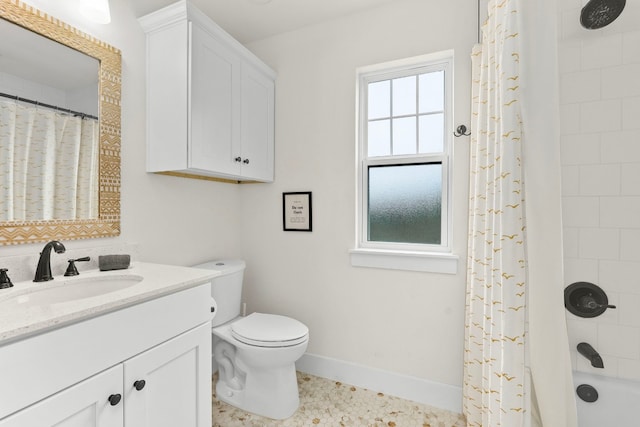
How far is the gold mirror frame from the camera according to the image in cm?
122

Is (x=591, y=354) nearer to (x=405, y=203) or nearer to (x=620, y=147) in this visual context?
(x=620, y=147)

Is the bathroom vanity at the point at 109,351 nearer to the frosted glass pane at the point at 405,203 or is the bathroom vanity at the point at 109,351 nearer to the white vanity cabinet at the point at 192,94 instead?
the white vanity cabinet at the point at 192,94

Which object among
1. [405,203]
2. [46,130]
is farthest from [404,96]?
[46,130]

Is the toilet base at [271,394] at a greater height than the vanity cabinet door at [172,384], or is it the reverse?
the vanity cabinet door at [172,384]

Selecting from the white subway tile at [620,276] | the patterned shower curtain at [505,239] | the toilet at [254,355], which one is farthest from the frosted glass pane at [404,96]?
the toilet at [254,355]

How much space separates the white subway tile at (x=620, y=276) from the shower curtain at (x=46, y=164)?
2437 millimetres

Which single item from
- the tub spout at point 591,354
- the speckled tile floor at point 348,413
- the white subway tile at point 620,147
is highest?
the white subway tile at point 620,147

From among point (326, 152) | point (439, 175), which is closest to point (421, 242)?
point (439, 175)

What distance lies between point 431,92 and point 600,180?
101cm

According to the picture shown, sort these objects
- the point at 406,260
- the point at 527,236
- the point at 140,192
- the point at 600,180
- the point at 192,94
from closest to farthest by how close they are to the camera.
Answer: the point at 527,236, the point at 600,180, the point at 192,94, the point at 140,192, the point at 406,260

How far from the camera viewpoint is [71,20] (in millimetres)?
1381

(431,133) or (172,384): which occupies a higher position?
(431,133)

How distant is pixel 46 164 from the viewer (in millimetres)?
1288

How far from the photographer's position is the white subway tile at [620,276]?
1.36m
